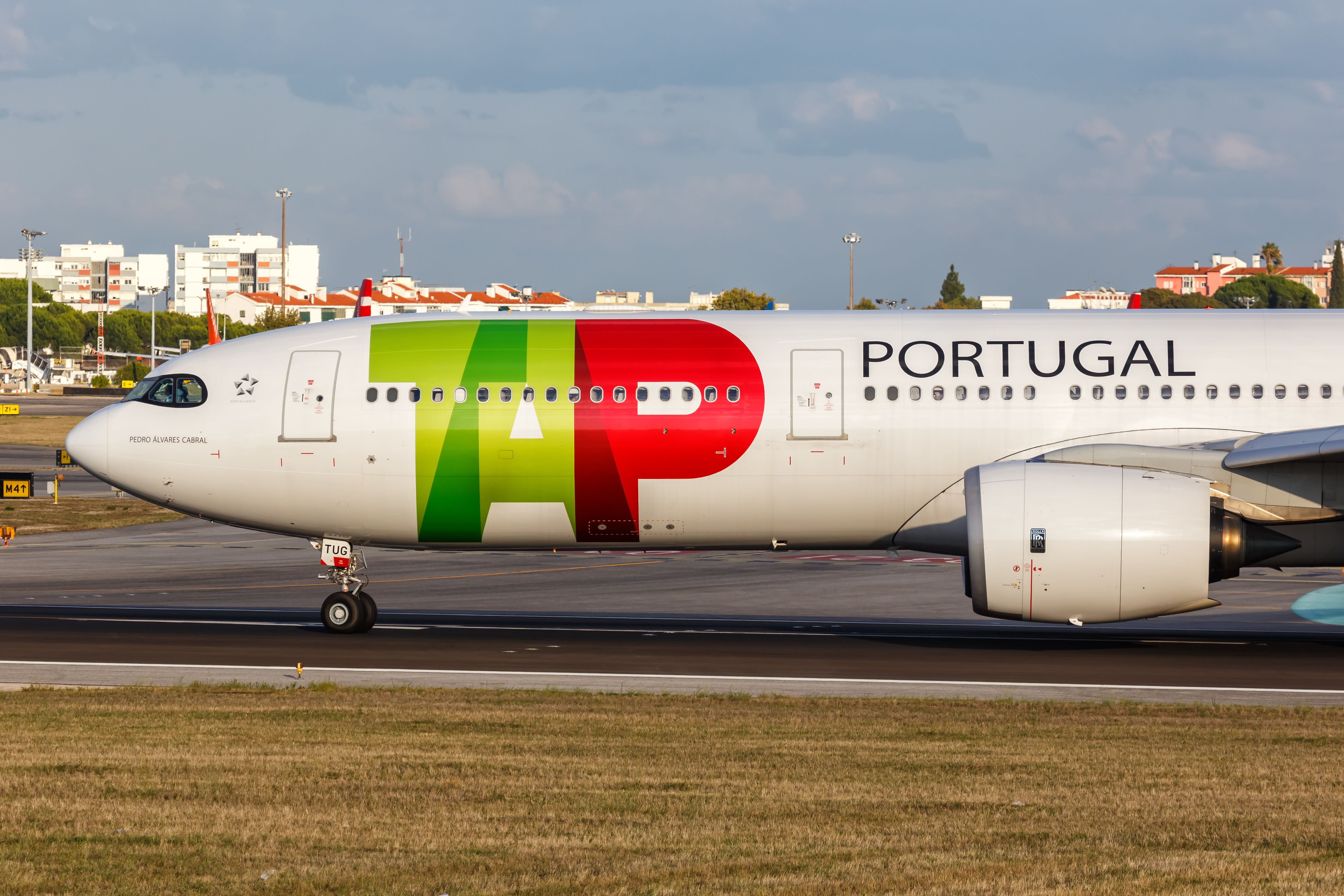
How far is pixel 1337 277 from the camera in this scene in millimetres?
156500

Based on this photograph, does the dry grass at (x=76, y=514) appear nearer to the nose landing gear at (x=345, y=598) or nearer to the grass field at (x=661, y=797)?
A: the nose landing gear at (x=345, y=598)

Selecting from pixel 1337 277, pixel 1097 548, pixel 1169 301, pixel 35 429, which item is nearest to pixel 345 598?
pixel 1097 548

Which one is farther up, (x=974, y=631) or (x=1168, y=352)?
(x=1168, y=352)

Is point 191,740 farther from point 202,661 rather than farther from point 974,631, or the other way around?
point 974,631

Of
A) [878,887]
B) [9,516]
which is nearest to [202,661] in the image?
[878,887]

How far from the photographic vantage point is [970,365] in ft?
72.7

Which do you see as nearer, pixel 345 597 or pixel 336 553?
pixel 345 597

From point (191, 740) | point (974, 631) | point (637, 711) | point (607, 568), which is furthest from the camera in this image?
point (607, 568)

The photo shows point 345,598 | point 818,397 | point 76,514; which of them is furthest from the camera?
point 76,514

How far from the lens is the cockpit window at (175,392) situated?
75.8 ft

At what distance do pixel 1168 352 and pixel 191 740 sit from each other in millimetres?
15416

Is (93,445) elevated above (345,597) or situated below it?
above

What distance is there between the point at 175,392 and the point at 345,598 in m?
4.33

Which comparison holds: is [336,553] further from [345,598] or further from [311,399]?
[311,399]
